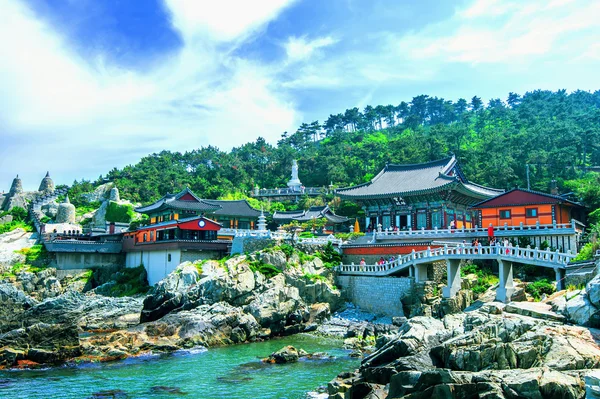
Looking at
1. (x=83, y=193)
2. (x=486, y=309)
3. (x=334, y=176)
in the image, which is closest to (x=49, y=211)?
(x=83, y=193)

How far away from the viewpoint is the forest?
72.4 meters

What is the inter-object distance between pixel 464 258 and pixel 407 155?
167 feet

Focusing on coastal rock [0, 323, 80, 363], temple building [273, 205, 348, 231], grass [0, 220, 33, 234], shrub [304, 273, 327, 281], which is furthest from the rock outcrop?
grass [0, 220, 33, 234]

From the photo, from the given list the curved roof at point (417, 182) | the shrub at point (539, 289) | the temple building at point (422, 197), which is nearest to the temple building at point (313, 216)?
the curved roof at point (417, 182)

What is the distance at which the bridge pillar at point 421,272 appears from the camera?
3681 centimetres

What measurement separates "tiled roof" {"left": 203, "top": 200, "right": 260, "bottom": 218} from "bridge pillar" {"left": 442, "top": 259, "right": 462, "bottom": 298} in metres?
31.2

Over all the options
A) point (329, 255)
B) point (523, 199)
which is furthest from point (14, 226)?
point (523, 199)

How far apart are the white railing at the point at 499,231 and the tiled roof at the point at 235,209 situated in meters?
19.8

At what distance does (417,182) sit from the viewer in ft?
168

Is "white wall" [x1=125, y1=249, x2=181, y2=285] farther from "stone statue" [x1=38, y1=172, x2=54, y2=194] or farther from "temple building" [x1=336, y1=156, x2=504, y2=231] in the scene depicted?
"stone statue" [x1=38, y1=172, x2=54, y2=194]

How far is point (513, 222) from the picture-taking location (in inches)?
1679

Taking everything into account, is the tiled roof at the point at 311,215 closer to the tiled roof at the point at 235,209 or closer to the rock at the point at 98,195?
the tiled roof at the point at 235,209

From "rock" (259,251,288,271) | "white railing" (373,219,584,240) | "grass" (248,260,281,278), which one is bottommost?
"grass" (248,260,281,278)

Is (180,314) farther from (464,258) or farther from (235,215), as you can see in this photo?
(235,215)
